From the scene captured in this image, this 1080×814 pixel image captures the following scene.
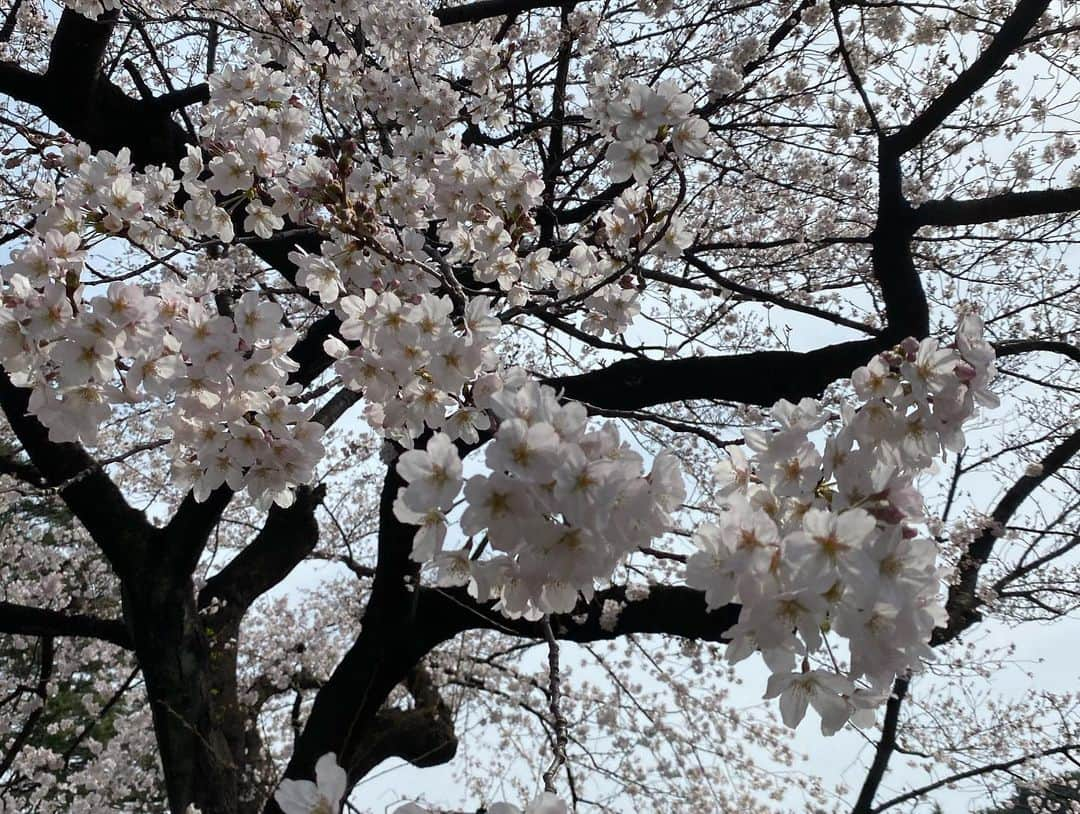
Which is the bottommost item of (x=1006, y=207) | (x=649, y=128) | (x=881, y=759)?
(x=881, y=759)

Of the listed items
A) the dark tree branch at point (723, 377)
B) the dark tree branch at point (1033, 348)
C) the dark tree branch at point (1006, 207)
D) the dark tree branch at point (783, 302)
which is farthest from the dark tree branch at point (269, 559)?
the dark tree branch at point (1033, 348)

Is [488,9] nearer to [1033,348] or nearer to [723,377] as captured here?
[723,377]

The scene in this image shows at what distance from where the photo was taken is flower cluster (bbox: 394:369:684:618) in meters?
0.85

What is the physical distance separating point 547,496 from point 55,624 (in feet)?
13.6

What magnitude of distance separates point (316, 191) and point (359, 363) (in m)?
0.56

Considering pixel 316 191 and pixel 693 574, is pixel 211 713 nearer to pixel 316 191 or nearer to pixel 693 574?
pixel 316 191

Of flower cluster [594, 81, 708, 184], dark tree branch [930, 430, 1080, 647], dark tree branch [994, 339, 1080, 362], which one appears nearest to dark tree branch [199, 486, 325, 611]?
flower cluster [594, 81, 708, 184]

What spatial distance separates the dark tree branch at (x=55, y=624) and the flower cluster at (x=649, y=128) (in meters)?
3.78

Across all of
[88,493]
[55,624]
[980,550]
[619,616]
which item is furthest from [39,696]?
[980,550]

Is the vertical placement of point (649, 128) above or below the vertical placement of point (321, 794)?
above

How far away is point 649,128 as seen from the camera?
66.7 inches

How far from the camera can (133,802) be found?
10734 mm

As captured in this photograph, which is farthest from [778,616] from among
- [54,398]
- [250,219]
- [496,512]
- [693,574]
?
[250,219]

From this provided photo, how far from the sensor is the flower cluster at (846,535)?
85cm
